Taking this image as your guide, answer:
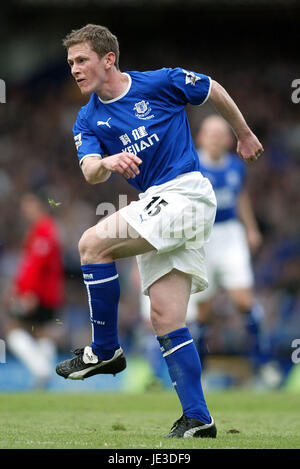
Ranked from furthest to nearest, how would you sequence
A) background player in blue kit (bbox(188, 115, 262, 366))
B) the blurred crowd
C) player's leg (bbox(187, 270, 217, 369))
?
1. the blurred crowd
2. background player in blue kit (bbox(188, 115, 262, 366))
3. player's leg (bbox(187, 270, 217, 369))

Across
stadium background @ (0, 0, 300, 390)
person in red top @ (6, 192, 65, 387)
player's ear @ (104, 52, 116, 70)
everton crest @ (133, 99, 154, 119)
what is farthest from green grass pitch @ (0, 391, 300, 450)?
stadium background @ (0, 0, 300, 390)

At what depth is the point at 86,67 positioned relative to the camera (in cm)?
482

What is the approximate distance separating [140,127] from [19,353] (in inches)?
254

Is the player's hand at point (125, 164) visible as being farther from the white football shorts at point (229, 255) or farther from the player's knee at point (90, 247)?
the white football shorts at point (229, 255)

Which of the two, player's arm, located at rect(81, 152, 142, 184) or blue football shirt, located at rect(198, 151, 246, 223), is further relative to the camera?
blue football shirt, located at rect(198, 151, 246, 223)

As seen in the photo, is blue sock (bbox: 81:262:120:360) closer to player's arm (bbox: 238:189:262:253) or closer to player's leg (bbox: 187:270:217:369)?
player's leg (bbox: 187:270:217:369)

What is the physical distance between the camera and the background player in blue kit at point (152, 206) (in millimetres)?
4637

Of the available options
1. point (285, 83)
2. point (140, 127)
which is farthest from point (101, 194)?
point (140, 127)

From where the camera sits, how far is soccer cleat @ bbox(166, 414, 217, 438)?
4.57 metres

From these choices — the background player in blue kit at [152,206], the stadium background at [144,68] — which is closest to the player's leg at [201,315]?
the stadium background at [144,68]

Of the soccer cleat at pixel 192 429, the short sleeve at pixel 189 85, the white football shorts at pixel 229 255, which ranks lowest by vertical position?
the soccer cleat at pixel 192 429

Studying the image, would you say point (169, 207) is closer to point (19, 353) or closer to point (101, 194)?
point (19, 353)

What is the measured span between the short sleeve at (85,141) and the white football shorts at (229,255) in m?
4.58

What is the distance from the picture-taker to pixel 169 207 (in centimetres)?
463
